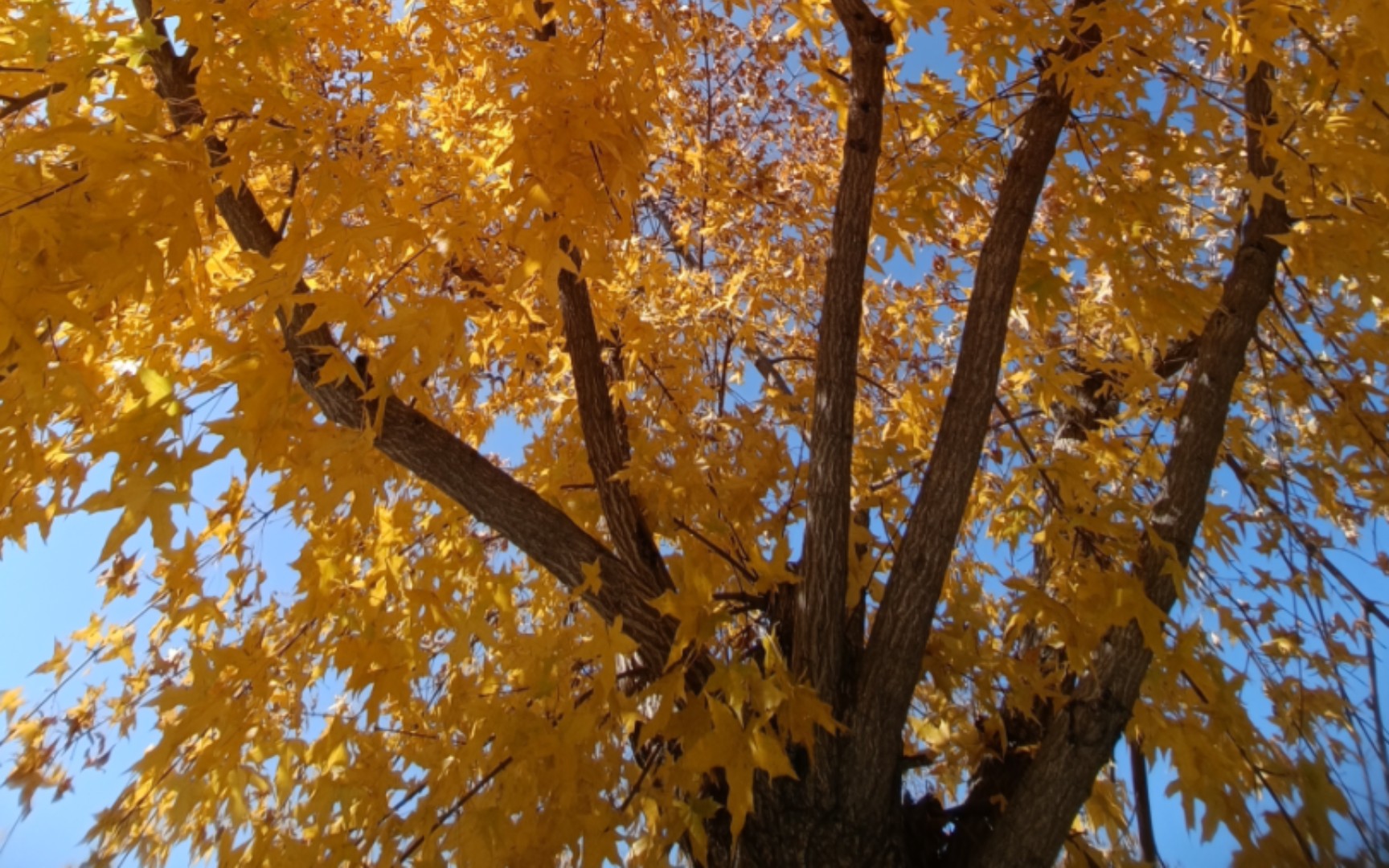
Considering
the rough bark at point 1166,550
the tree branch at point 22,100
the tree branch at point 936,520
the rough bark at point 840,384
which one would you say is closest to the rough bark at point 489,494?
the tree branch at point 22,100

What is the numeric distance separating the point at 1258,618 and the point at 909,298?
5.55 ft

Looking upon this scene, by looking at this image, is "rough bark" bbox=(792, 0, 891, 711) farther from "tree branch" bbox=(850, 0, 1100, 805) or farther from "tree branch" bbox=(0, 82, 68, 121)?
"tree branch" bbox=(0, 82, 68, 121)

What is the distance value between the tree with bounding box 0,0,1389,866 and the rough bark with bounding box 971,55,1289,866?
0.01 m

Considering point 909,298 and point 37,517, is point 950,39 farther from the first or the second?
point 37,517

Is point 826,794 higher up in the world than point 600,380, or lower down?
lower down

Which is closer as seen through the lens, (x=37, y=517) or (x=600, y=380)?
(x=37, y=517)

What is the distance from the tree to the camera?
4.93 ft

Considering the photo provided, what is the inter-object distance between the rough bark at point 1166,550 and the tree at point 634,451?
0.01 meters

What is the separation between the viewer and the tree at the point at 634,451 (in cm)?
150

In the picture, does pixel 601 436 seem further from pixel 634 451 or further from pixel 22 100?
pixel 22 100

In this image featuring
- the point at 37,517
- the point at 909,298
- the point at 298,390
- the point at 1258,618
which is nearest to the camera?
the point at 298,390

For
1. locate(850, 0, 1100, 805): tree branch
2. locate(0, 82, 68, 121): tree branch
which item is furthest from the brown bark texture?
locate(0, 82, 68, 121): tree branch

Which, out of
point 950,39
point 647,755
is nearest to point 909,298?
point 950,39

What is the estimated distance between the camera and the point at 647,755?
2.09 meters
